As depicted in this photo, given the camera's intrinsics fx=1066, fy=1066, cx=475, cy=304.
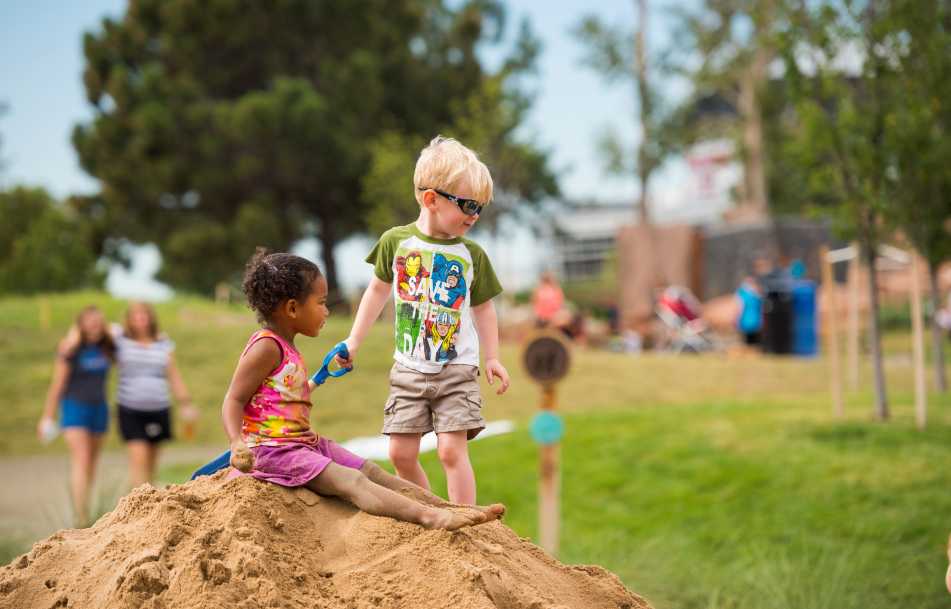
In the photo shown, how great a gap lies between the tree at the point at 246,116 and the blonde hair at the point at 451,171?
27.8 meters

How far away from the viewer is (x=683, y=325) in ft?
77.7

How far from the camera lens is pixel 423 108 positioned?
35.3 m

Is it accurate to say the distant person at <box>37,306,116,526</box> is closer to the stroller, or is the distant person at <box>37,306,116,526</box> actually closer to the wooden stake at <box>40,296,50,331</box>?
the wooden stake at <box>40,296,50,331</box>

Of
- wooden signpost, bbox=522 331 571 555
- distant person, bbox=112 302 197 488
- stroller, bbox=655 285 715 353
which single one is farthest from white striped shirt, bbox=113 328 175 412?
stroller, bbox=655 285 715 353

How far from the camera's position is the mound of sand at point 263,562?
274 centimetres

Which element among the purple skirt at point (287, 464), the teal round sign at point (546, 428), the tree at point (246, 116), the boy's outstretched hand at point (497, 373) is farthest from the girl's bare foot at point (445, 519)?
the tree at point (246, 116)

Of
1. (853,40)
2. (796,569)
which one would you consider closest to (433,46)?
(853,40)

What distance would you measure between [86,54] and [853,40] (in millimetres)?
27229

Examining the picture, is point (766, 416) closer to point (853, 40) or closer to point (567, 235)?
point (853, 40)

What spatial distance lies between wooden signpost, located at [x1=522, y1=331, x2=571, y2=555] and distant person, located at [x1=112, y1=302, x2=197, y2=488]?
9.82 ft

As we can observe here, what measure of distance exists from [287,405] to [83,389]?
253 inches

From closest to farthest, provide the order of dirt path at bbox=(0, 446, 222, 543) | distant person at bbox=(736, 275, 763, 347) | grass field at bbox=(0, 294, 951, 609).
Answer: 1. grass field at bbox=(0, 294, 951, 609)
2. dirt path at bbox=(0, 446, 222, 543)
3. distant person at bbox=(736, 275, 763, 347)

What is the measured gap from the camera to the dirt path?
23.3 ft

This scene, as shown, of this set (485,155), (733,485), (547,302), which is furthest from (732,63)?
(733,485)
